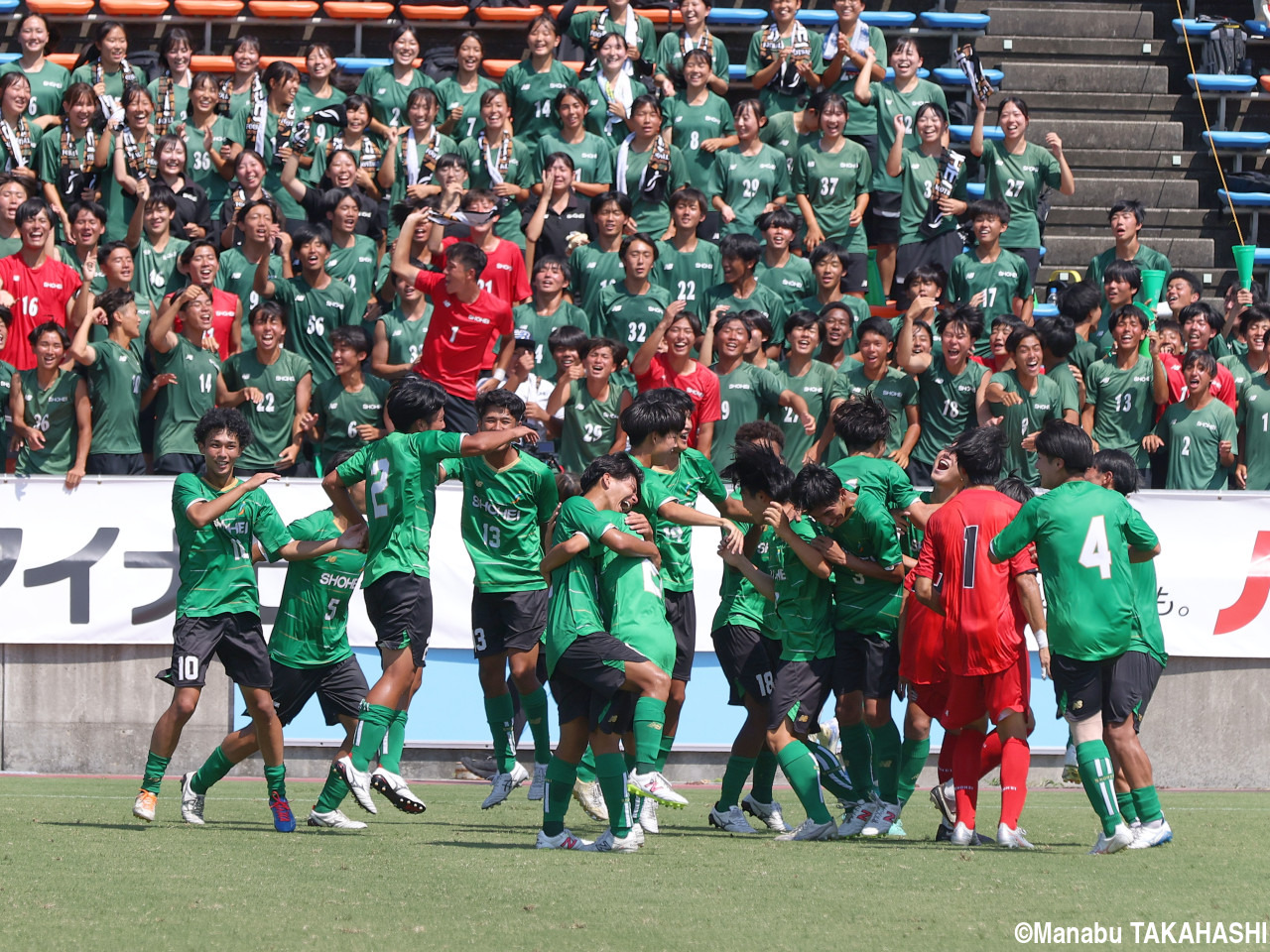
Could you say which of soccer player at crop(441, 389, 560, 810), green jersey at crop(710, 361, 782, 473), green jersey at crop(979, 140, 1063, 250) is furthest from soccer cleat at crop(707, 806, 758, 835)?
green jersey at crop(979, 140, 1063, 250)

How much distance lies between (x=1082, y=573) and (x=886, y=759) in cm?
146

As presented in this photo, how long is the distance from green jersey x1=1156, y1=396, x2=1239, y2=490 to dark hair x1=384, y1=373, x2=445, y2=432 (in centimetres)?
637

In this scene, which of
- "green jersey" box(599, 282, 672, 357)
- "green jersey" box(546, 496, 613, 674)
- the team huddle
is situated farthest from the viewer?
"green jersey" box(599, 282, 672, 357)

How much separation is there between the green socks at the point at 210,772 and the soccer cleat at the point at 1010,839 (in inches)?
148

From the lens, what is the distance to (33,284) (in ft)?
42.2

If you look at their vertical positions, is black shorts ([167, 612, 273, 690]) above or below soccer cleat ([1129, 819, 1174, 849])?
above

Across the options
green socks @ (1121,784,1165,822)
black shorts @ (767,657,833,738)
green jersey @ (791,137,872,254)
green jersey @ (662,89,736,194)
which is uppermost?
green jersey @ (662,89,736,194)

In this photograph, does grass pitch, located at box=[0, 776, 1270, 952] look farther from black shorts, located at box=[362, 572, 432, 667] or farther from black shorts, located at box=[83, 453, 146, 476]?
black shorts, located at box=[83, 453, 146, 476]

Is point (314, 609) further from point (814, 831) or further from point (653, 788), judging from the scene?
point (814, 831)

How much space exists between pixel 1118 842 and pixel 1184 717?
4.55 metres

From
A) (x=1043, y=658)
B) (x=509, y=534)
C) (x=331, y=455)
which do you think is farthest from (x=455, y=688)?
(x=1043, y=658)

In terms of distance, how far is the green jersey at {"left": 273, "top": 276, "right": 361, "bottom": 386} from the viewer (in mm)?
12953

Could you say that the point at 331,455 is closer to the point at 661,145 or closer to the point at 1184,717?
the point at 661,145

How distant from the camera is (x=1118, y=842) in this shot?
24.6 ft
